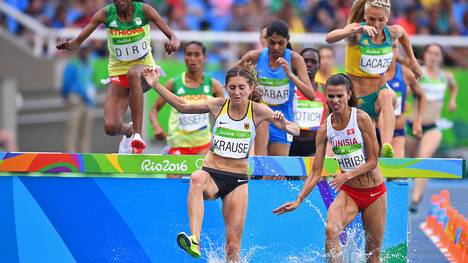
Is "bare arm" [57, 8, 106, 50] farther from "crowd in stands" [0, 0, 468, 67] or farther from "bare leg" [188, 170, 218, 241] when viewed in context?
"crowd in stands" [0, 0, 468, 67]

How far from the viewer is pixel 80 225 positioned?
1285cm

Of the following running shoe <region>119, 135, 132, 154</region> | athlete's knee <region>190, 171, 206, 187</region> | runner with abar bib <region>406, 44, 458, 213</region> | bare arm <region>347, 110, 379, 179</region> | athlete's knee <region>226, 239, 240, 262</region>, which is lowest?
runner with abar bib <region>406, 44, 458, 213</region>

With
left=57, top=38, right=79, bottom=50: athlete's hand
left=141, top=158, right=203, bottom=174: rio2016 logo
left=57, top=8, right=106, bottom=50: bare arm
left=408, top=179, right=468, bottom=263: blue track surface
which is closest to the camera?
left=141, top=158, right=203, bottom=174: rio2016 logo

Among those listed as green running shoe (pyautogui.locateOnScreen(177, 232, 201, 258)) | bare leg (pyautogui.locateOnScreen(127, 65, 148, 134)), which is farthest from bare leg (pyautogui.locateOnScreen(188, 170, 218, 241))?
bare leg (pyautogui.locateOnScreen(127, 65, 148, 134))

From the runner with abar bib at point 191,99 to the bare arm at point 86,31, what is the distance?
190 centimetres

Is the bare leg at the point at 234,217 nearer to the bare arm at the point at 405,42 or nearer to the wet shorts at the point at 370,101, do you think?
the wet shorts at the point at 370,101

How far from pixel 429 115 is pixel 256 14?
6415 millimetres

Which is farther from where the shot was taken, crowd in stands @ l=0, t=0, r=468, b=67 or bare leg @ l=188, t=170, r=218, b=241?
crowd in stands @ l=0, t=0, r=468, b=67

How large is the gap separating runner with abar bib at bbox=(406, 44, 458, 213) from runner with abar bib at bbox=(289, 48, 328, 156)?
346cm

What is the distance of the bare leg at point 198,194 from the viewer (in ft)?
37.0

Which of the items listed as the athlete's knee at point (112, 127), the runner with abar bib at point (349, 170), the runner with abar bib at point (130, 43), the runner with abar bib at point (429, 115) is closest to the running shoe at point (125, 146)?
the athlete's knee at point (112, 127)

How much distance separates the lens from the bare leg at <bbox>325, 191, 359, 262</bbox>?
11359 millimetres

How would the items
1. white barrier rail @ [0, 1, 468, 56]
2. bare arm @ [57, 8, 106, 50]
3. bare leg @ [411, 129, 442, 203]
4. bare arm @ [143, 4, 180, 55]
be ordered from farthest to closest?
white barrier rail @ [0, 1, 468, 56]
bare leg @ [411, 129, 442, 203]
bare arm @ [57, 8, 106, 50]
bare arm @ [143, 4, 180, 55]

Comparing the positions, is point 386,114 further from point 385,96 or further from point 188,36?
point 188,36
